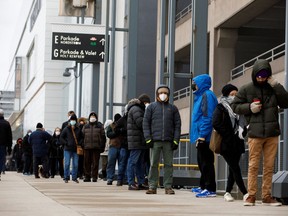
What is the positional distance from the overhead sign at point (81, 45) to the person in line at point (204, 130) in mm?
17329

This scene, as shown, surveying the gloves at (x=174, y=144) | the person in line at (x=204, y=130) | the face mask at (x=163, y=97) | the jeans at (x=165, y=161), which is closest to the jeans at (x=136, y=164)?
the jeans at (x=165, y=161)

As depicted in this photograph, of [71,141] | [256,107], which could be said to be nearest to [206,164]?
[256,107]

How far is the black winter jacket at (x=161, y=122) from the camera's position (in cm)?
1459

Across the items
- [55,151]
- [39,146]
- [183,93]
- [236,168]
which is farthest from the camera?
[183,93]

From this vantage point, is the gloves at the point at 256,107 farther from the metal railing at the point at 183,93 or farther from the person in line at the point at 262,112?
the metal railing at the point at 183,93

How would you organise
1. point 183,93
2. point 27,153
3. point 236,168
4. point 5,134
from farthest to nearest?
point 183,93 < point 27,153 < point 5,134 < point 236,168

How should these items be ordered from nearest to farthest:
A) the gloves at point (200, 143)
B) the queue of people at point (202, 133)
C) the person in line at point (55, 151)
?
the queue of people at point (202, 133) < the gloves at point (200, 143) < the person in line at point (55, 151)

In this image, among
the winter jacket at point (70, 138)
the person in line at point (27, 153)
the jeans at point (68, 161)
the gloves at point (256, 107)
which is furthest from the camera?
the person in line at point (27, 153)

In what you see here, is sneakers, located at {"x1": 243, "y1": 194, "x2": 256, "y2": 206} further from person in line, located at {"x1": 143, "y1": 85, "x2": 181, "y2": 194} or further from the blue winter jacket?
person in line, located at {"x1": 143, "y1": 85, "x2": 181, "y2": 194}

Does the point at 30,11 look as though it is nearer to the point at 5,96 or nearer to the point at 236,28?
the point at 5,96

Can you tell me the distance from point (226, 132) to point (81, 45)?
19228 mm

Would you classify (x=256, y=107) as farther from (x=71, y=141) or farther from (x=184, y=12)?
(x=184, y=12)

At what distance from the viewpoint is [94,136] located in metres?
22.7

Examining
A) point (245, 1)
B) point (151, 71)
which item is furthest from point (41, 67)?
point (245, 1)
